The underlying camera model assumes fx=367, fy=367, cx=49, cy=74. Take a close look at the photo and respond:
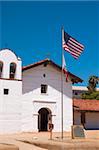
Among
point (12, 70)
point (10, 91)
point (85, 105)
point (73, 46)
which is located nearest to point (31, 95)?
point (10, 91)

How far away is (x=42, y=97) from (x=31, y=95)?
1202mm

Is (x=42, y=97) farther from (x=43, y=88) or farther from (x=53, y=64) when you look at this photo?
(x=53, y=64)

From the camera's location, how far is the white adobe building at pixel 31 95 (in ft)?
102

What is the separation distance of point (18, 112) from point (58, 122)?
4.60 metres

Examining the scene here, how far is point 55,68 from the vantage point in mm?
34906

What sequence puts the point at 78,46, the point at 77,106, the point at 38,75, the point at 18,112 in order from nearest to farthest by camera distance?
the point at 78,46 → the point at 18,112 → the point at 38,75 → the point at 77,106

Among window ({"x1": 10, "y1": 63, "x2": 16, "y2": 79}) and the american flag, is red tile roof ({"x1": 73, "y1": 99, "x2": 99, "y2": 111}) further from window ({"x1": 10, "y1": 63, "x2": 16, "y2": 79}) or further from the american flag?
the american flag

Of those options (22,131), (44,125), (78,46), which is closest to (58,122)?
(44,125)

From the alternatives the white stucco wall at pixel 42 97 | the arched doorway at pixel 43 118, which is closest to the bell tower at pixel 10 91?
the white stucco wall at pixel 42 97

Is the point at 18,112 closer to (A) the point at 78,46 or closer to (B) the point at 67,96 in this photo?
(B) the point at 67,96

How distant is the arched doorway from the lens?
34406 mm

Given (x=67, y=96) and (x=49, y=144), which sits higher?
(x=67, y=96)

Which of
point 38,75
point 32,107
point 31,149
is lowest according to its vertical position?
point 31,149

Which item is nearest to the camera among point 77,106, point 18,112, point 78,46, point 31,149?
point 31,149
